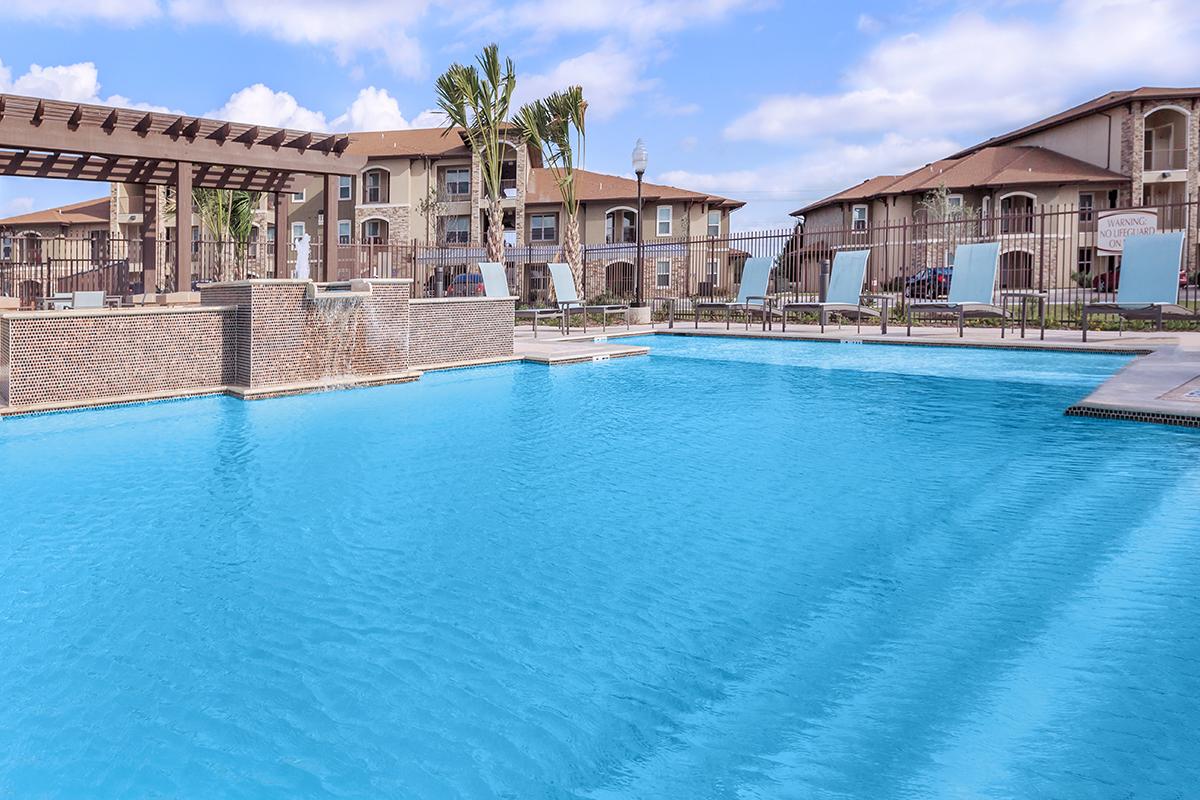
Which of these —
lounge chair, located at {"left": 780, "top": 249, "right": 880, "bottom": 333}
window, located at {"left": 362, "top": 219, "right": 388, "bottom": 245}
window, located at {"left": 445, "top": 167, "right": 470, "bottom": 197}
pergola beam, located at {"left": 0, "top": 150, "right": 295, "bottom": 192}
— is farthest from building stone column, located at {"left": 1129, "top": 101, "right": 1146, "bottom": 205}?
pergola beam, located at {"left": 0, "top": 150, "right": 295, "bottom": 192}

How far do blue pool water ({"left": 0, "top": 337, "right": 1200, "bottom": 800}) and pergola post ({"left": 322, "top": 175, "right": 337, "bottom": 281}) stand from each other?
29.9ft

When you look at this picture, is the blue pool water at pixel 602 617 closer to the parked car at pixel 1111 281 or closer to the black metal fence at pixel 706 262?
the black metal fence at pixel 706 262

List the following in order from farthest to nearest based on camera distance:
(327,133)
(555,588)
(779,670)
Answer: (327,133), (555,588), (779,670)

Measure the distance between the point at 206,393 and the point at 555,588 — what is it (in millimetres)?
6402

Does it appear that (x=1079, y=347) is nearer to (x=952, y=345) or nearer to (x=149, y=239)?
(x=952, y=345)

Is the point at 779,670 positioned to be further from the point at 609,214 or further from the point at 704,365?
the point at 609,214

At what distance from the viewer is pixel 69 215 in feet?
160

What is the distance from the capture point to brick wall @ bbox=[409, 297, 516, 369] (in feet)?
35.4

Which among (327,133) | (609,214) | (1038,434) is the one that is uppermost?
(609,214)


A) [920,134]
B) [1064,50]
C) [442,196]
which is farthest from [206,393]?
[920,134]

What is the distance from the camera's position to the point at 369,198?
43750mm

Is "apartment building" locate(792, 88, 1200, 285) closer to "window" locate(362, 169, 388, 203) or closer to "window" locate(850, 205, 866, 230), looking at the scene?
"window" locate(850, 205, 866, 230)

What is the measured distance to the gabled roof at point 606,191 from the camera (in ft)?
137

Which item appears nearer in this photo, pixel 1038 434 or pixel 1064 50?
pixel 1038 434
